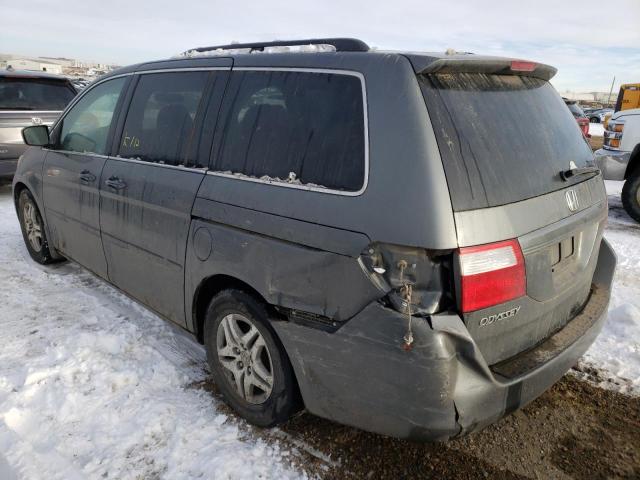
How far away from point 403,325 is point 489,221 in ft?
1.73

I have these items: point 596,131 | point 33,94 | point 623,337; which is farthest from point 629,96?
point 33,94

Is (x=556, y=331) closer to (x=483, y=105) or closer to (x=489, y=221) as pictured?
(x=489, y=221)

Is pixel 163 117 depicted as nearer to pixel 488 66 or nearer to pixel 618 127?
pixel 488 66

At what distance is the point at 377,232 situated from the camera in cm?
189

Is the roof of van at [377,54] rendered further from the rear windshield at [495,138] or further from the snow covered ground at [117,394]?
the snow covered ground at [117,394]

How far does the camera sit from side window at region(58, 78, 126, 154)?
12.1 ft

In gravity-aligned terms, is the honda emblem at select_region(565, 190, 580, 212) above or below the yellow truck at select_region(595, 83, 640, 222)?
above

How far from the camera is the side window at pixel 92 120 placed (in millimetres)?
3701

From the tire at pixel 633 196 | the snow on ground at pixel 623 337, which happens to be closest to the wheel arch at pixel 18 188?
the snow on ground at pixel 623 337

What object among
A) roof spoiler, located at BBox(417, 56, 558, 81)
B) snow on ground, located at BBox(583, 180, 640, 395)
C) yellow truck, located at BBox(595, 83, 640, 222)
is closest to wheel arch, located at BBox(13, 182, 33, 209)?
roof spoiler, located at BBox(417, 56, 558, 81)

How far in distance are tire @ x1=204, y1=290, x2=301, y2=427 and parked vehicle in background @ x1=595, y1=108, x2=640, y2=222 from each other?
6.53 metres

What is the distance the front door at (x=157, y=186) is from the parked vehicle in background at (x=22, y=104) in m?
5.13

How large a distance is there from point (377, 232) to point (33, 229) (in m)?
4.35

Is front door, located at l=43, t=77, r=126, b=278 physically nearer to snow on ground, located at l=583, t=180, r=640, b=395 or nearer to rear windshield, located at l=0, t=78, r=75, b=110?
snow on ground, located at l=583, t=180, r=640, b=395
